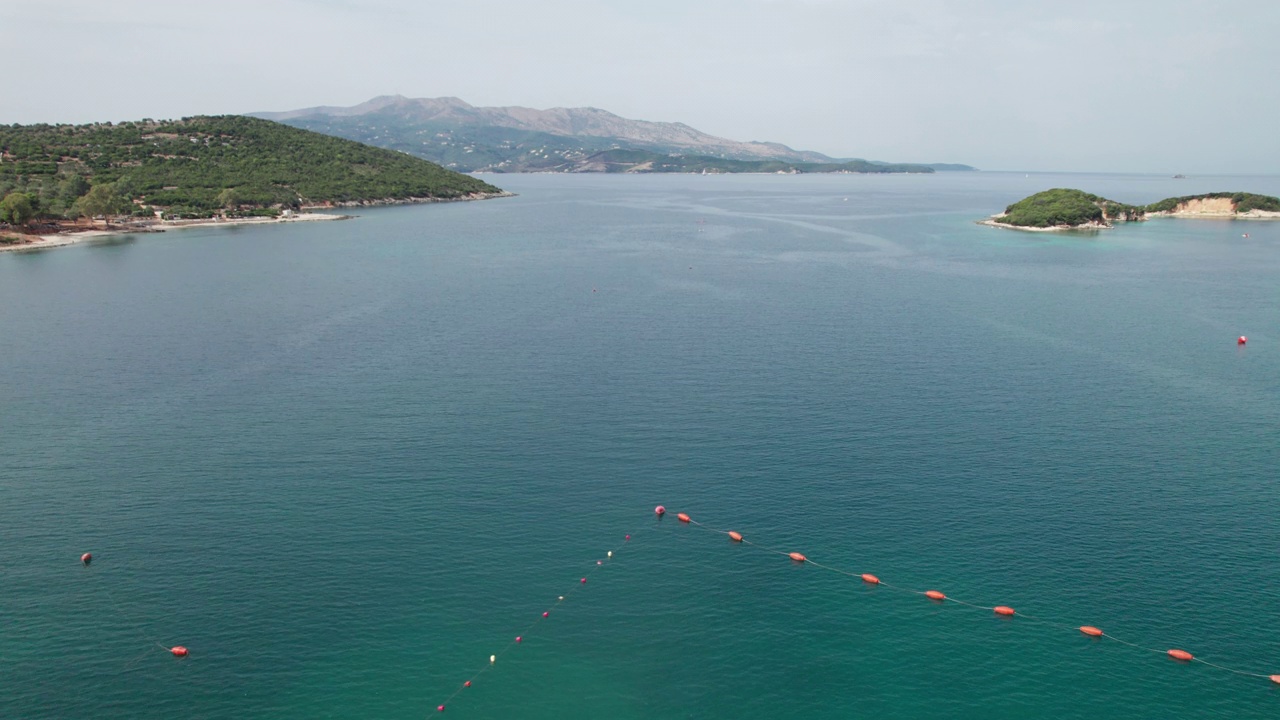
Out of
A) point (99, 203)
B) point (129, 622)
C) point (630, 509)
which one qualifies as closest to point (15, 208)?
point (99, 203)

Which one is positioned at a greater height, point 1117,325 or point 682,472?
point 1117,325

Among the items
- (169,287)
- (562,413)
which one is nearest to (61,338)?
(169,287)

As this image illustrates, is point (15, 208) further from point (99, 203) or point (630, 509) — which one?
point (630, 509)

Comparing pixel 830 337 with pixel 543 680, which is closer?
pixel 543 680

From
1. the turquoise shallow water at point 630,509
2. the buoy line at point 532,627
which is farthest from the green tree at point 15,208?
the buoy line at point 532,627


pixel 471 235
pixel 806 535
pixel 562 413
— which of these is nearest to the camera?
pixel 806 535

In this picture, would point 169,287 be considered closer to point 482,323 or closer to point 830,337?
point 482,323

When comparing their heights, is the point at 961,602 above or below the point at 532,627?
above
